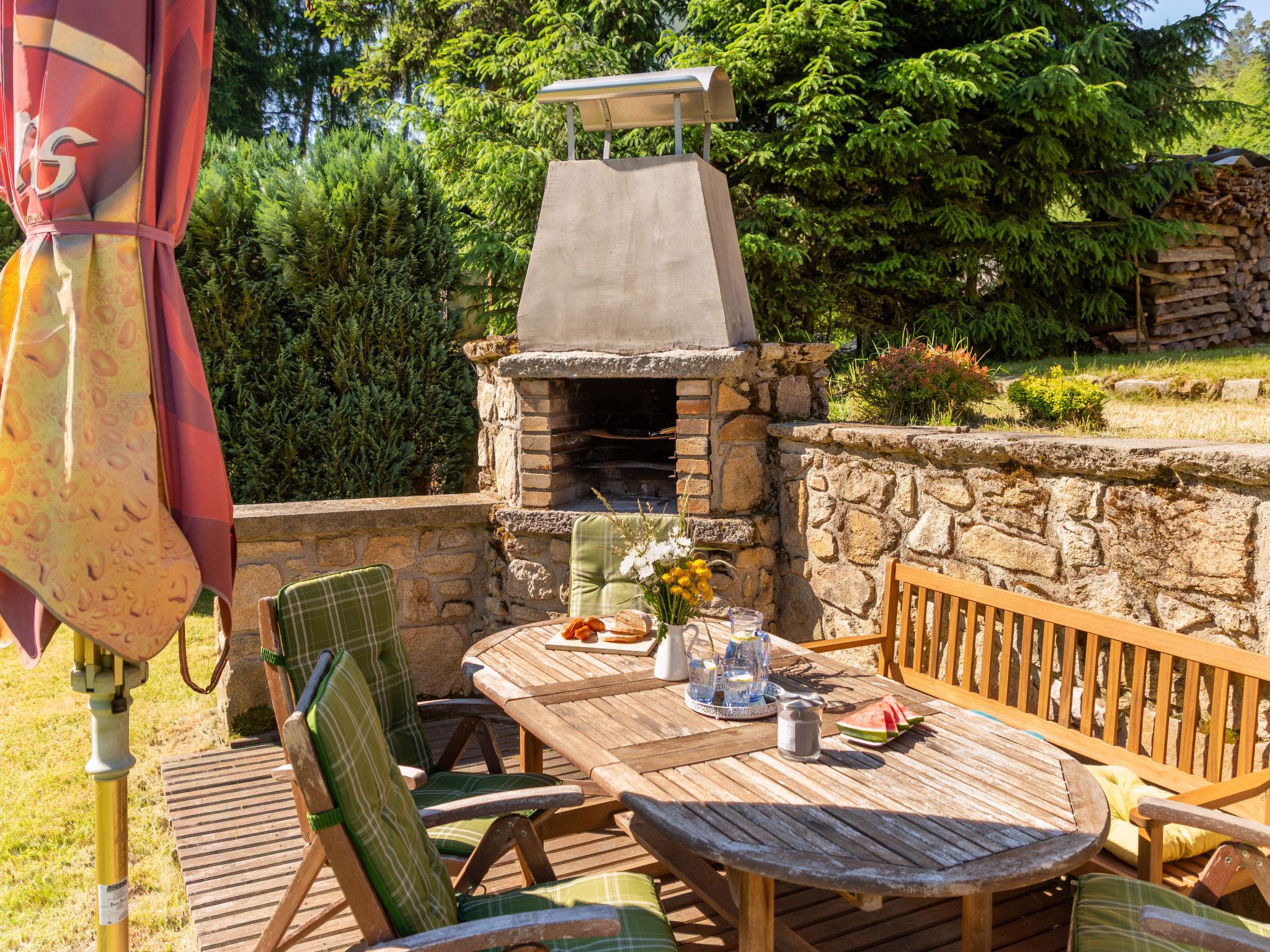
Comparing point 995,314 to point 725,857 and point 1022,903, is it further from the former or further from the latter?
point 725,857

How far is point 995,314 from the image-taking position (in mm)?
9203

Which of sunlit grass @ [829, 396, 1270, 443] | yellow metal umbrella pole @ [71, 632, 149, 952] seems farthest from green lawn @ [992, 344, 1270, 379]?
yellow metal umbrella pole @ [71, 632, 149, 952]

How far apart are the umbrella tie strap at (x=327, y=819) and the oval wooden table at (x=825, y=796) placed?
2.29ft

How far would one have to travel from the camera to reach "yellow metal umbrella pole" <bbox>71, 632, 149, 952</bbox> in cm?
199

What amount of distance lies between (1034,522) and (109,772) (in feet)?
10.0

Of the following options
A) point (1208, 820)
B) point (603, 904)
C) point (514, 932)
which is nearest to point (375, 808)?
point (514, 932)

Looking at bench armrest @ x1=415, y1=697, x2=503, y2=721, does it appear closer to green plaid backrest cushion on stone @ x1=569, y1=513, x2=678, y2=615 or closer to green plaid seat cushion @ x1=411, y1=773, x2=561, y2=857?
green plaid seat cushion @ x1=411, y1=773, x2=561, y2=857

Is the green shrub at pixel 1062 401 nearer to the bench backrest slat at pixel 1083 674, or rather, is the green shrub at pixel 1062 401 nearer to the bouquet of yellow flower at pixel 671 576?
the bench backrest slat at pixel 1083 674

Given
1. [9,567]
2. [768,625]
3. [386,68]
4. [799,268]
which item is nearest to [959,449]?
[768,625]

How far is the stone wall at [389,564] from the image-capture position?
15.0 ft

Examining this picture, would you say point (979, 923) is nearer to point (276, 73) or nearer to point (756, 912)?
point (756, 912)

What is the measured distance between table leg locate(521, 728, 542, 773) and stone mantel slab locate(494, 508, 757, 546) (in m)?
1.26

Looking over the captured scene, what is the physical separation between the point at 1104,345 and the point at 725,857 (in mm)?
9253

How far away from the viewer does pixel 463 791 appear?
2879mm
